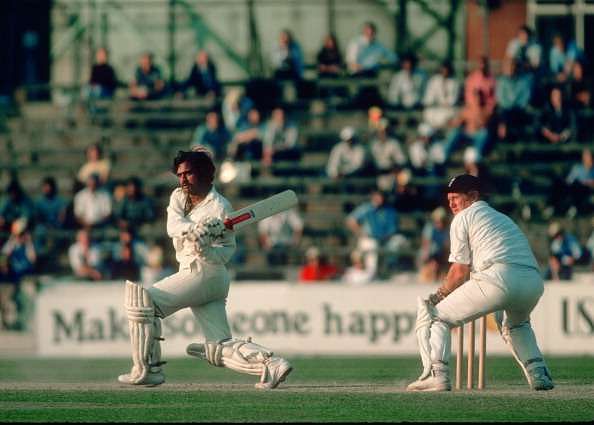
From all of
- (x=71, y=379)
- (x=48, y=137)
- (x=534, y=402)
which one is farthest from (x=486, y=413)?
(x=48, y=137)

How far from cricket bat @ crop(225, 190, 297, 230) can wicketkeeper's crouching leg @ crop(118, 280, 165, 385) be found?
36.3 inches

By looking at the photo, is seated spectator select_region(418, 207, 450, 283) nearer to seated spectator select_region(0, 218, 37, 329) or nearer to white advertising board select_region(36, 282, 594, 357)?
white advertising board select_region(36, 282, 594, 357)

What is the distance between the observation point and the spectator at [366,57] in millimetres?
25953

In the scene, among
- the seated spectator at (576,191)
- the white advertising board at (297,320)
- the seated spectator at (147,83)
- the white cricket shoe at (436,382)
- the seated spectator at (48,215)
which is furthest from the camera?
the seated spectator at (147,83)

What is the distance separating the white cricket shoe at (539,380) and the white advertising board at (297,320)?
7.60m

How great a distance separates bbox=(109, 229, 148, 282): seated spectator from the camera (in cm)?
2206

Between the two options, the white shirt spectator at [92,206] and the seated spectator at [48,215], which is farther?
the seated spectator at [48,215]

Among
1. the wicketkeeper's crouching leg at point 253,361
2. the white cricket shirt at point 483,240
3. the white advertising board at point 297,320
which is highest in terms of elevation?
→ the white cricket shirt at point 483,240

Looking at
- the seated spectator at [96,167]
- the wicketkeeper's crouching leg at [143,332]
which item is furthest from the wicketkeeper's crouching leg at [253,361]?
the seated spectator at [96,167]

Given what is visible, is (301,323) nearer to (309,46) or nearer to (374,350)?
(374,350)

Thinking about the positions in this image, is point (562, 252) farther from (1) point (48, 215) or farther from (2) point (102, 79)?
(2) point (102, 79)

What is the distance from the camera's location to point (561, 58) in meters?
25.3

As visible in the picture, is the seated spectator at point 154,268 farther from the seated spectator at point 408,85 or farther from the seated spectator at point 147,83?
the seated spectator at point 408,85

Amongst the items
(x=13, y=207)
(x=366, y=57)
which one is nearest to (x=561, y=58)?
(x=366, y=57)
